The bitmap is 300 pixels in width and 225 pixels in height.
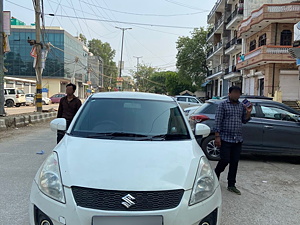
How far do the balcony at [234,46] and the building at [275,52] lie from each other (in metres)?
4.87

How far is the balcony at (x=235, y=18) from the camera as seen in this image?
103 feet

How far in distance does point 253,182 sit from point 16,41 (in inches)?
2547

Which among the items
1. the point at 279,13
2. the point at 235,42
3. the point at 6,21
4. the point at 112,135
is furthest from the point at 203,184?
the point at 235,42

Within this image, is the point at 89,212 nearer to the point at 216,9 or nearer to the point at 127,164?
the point at 127,164

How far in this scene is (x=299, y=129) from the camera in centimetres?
670

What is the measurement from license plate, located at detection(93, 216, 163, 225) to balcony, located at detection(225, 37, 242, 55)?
33353 millimetres

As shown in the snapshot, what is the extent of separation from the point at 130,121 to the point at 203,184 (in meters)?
1.37

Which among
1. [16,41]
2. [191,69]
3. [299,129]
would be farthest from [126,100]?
[16,41]

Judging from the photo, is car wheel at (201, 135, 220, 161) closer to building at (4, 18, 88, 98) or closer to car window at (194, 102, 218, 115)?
car window at (194, 102, 218, 115)

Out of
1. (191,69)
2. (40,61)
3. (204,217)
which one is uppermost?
(191,69)

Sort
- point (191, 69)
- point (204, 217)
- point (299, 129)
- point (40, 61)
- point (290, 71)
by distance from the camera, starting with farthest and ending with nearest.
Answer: point (191, 69) < point (290, 71) < point (40, 61) < point (299, 129) < point (204, 217)

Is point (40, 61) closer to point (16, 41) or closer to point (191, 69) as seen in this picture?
point (191, 69)

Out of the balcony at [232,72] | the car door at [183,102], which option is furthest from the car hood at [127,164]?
the balcony at [232,72]

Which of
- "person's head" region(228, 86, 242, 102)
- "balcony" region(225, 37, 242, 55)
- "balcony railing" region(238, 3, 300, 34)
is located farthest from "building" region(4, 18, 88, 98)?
"person's head" region(228, 86, 242, 102)
